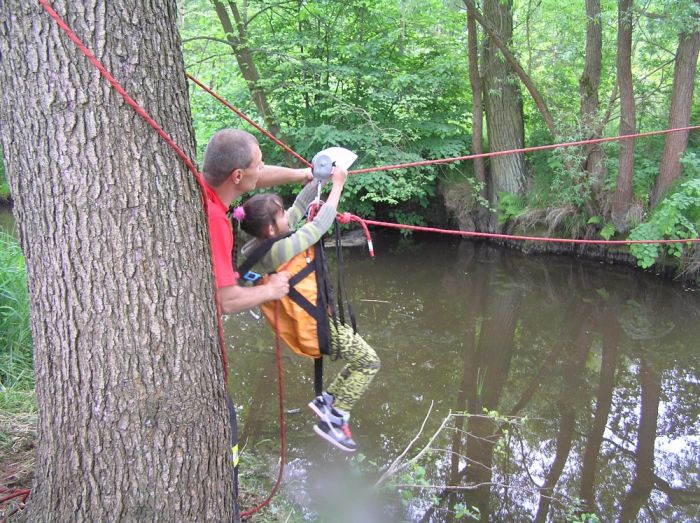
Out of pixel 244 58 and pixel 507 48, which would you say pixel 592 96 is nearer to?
pixel 507 48

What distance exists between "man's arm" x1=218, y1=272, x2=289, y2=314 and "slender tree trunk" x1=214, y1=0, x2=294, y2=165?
6839mm

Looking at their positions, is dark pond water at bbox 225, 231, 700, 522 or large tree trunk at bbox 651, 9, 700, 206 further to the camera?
large tree trunk at bbox 651, 9, 700, 206

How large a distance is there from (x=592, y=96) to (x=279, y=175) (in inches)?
294

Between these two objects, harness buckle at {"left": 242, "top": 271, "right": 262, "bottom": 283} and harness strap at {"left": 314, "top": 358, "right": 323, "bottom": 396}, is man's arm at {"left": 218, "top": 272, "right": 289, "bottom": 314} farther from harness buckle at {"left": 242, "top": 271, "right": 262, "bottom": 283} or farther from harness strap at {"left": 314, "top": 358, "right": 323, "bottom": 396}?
harness strap at {"left": 314, "top": 358, "right": 323, "bottom": 396}

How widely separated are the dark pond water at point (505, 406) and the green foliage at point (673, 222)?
628 mm

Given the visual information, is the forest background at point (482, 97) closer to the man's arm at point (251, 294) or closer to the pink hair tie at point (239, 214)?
the pink hair tie at point (239, 214)

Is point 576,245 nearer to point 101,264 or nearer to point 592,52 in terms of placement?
point 592,52

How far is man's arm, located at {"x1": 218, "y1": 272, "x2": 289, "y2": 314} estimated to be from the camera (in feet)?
7.06

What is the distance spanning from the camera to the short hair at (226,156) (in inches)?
85.6

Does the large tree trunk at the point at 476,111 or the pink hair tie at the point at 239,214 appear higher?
the large tree trunk at the point at 476,111

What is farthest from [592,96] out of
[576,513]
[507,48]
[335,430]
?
[335,430]

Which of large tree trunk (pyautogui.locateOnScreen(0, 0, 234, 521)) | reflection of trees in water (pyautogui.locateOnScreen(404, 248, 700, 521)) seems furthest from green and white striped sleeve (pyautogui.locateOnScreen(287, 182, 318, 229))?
reflection of trees in water (pyautogui.locateOnScreen(404, 248, 700, 521))

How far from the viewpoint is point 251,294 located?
7.37 ft

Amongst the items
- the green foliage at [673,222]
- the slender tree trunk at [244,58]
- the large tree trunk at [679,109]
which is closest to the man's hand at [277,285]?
the green foliage at [673,222]
